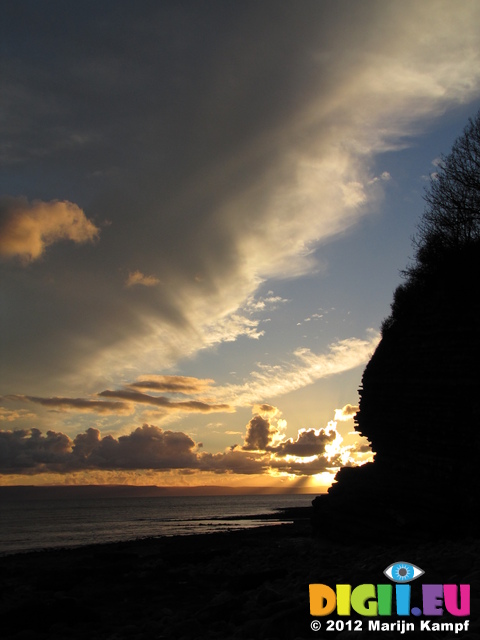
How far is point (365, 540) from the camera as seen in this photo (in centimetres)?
2086

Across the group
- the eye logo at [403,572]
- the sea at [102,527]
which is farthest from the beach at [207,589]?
the sea at [102,527]

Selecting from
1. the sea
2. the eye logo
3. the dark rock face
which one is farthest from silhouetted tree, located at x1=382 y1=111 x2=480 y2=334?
the sea

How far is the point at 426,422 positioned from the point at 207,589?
10.6m

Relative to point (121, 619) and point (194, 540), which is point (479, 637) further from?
point (194, 540)

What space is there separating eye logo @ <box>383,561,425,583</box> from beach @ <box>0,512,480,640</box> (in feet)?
0.61

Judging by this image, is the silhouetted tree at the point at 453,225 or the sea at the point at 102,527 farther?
the sea at the point at 102,527

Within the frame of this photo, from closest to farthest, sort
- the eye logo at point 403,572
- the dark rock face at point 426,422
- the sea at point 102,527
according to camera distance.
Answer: the eye logo at point 403,572 → the dark rock face at point 426,422 → the sea at point 102,527

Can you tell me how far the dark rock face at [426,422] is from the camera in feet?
61.1

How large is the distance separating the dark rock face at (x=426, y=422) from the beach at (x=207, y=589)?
4.02ft

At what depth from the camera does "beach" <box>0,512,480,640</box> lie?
9219mm

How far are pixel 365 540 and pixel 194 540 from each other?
22521 mm

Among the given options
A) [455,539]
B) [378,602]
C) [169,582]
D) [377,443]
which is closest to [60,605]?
[169,582]

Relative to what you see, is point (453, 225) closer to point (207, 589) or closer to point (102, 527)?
point (207, 589)

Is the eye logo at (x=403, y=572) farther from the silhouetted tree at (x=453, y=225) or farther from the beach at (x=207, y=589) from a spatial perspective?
the silhouetted tree at (x=453, y=225)
